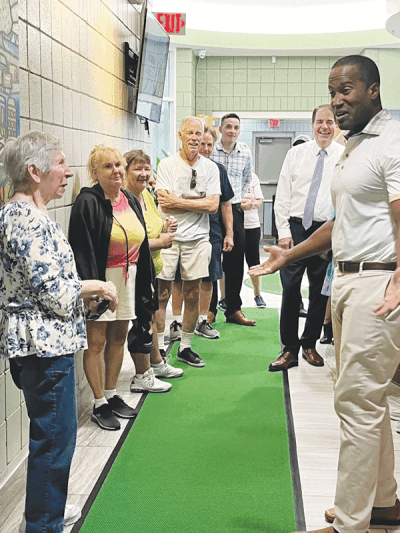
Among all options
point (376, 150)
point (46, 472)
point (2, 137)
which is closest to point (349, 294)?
point (376, 150)

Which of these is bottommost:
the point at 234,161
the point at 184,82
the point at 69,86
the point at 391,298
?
the point at 391,298

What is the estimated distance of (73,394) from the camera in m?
2.19

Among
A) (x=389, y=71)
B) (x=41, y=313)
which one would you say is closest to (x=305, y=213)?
(x=41, y=313)

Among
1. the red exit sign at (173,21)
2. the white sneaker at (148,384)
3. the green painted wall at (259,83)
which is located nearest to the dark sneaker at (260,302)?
the white sneaker at (148,384)

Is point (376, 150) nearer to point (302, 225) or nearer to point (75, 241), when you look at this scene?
point (75, 241)

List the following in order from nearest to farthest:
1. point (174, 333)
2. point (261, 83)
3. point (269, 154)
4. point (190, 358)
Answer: point (190, 358) < point (174, 333) < point (261, 83) < point (269, 154)

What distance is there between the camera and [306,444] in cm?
330

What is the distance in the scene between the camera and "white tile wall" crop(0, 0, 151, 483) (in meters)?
2.74

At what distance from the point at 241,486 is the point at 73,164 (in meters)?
1.97

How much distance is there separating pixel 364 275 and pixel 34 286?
110 cm

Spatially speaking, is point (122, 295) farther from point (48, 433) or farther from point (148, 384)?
point (48, 433)

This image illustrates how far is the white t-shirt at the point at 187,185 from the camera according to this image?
4.58 meters

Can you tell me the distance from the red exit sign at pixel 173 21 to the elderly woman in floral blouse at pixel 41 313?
6.14 metres

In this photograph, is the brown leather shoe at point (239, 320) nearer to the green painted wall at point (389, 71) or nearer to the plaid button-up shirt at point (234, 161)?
the plaid button-up shirt at point (234, 161)
